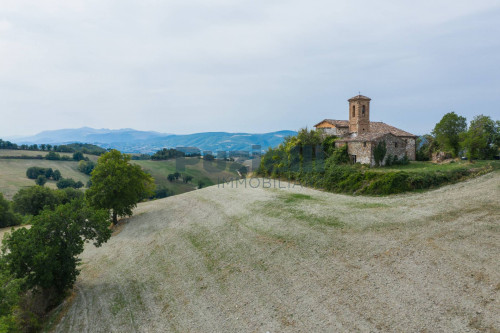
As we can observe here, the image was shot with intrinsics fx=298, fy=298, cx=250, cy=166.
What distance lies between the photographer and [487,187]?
22797mm

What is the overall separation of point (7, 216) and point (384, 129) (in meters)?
59.1

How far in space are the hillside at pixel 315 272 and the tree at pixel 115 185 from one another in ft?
25.9

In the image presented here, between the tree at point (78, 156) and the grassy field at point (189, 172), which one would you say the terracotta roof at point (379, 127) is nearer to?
the grassy field at point (189, 172)

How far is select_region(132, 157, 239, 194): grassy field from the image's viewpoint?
99831mm

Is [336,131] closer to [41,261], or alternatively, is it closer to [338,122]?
[338,122]

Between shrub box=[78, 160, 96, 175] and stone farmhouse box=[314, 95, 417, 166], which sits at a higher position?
stone farmhouse box=[314, 95, 417, 166]

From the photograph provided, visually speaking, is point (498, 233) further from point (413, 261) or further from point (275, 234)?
point (275, 234)

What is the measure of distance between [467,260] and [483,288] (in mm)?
2123

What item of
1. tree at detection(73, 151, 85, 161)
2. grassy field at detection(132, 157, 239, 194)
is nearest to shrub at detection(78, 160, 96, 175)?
tree at detection(73, 151, 85, 161)

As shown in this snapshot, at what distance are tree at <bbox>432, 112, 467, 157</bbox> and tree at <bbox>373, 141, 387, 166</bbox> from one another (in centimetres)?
→ 724

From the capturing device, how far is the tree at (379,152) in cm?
3284

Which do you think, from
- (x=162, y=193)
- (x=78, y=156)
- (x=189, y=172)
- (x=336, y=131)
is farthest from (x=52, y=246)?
(x=78, y=156)

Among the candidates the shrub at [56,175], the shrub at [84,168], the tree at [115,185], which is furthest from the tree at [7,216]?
the shrub at [84,168]

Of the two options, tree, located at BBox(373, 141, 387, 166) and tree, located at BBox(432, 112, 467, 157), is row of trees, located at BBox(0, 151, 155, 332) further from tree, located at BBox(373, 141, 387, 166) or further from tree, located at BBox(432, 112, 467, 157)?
tree, located at BBox(432, 112, 467, 157)
